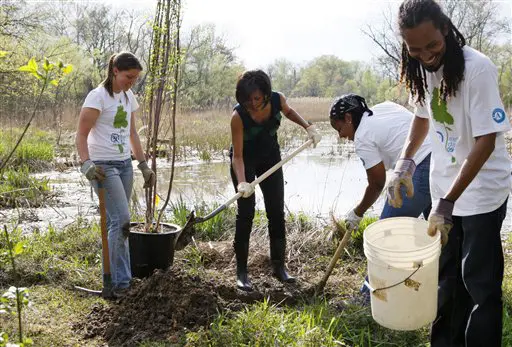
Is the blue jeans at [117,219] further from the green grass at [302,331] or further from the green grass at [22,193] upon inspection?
the green grass at [22,193]

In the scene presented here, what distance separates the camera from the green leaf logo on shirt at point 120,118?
3564 mm

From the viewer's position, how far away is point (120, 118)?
11.8 ft

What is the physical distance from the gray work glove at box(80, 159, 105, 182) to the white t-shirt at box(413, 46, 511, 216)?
82.0 inches

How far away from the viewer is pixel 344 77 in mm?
67312

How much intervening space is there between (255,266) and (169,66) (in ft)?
5.67

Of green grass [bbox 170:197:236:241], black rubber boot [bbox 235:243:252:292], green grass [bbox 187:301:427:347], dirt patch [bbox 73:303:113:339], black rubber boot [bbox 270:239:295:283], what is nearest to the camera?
green grass [bbox 187:301:427:347]

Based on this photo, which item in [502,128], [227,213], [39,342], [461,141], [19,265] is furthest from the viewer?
[227,213]

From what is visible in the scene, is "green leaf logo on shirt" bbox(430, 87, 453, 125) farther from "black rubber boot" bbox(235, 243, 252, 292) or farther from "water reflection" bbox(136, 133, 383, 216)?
"water reflection" bbox(136, 133, 383, 216)

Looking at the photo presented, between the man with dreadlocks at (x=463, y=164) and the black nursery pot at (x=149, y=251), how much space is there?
220 cm

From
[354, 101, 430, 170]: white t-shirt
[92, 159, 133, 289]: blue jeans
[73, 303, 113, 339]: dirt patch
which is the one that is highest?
[354, 101, 430, 170]: white t-shirt

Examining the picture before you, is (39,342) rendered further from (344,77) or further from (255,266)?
(344,77)

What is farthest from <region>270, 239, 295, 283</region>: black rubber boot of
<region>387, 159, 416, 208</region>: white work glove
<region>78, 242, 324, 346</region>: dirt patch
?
<region>387, 159, 416, 208</region>: white work glove

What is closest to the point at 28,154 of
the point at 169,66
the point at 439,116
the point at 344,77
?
the point at 169,66

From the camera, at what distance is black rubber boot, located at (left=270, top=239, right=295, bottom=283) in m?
3.80
